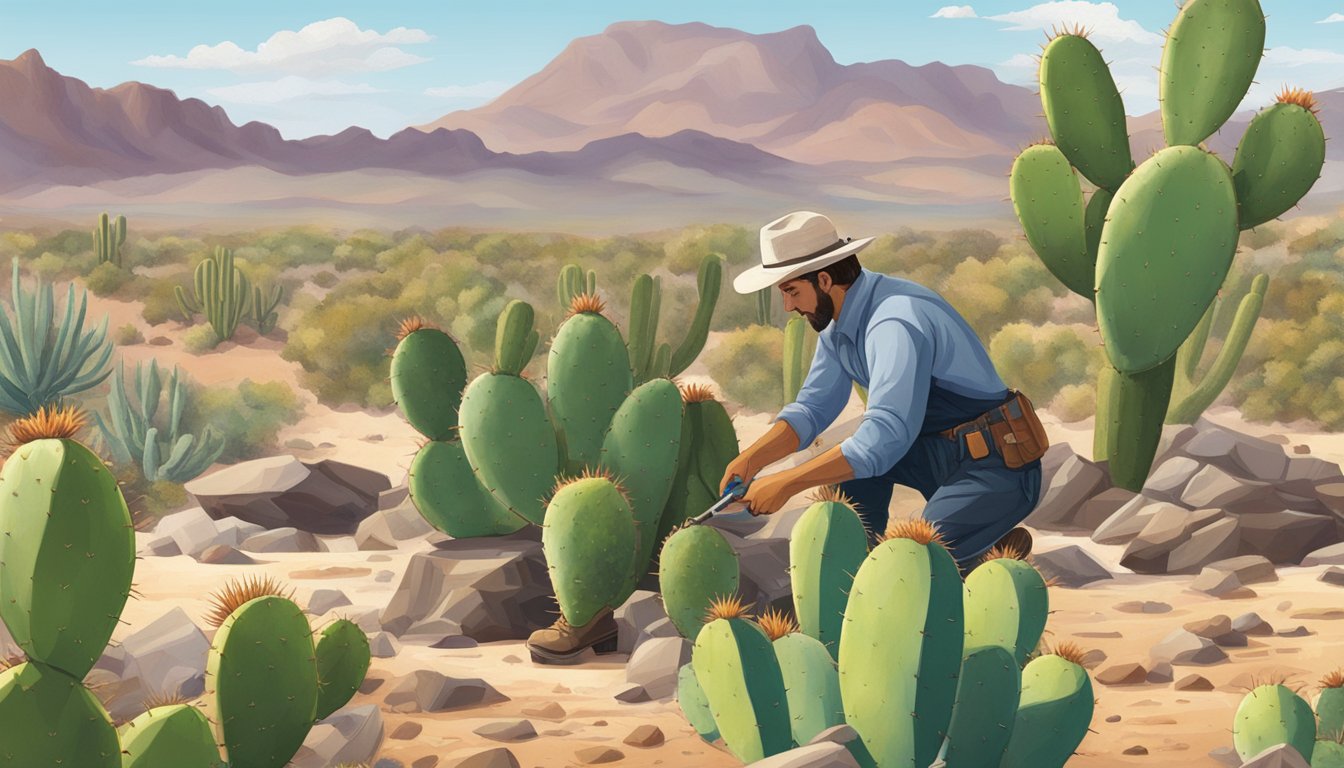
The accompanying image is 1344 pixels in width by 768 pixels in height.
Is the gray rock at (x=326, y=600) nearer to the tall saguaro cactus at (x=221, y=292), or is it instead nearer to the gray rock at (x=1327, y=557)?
the gray rock at (x=1327, y=557)

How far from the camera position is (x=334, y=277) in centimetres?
2539

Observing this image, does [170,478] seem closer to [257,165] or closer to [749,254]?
[749,254]

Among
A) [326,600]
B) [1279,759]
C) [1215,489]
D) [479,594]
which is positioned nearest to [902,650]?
[1279,759]

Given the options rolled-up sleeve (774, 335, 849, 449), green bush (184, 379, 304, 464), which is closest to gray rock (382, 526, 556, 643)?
rolled-up sleeve (774, 335, 849, 449)

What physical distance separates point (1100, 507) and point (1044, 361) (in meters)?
6.84

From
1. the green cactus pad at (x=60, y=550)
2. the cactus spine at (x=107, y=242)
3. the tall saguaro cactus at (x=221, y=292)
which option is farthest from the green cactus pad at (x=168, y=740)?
the cactus spine at (x=107, y=242)

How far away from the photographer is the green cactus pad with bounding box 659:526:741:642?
4.81m

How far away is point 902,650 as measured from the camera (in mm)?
3154

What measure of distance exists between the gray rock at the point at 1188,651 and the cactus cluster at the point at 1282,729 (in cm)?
134

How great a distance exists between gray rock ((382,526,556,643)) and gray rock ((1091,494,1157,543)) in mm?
2812

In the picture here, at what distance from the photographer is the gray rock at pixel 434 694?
4621 millimetres

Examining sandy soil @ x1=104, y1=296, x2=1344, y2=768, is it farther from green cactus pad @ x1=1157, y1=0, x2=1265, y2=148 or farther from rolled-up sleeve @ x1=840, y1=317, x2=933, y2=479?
green cactus pad @ x1=1157, y1=0, x2=1265, y2=148

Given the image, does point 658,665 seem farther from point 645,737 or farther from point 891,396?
point 891,396

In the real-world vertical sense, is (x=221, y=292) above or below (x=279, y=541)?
above
